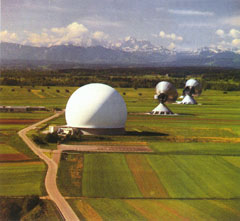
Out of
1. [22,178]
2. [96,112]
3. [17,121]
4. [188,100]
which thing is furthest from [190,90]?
[22,178]

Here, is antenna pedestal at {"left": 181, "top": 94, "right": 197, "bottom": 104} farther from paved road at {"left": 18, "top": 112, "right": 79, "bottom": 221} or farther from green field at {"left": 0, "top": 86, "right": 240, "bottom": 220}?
paved road at {"left": 18, "top": 112, "right": 79, "bottom": 221}

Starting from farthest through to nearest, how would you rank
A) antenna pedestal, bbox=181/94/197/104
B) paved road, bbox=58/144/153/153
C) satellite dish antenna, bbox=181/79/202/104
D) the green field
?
satellite dish antenna, bbox=181/79/202/104 < antenna pedestal, bbox=181/94/197/104 < paved road, bbox=58/144/153/153 < the green field

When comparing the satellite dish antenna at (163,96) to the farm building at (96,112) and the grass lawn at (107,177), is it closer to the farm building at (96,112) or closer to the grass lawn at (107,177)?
the farm building at (96,112)

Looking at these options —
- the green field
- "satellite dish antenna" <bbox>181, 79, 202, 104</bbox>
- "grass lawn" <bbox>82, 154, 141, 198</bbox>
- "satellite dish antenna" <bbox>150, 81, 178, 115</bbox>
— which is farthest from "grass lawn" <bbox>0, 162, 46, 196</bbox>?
"satellite dish antenna" <bbox>181, 79, 202, 104</bbox>

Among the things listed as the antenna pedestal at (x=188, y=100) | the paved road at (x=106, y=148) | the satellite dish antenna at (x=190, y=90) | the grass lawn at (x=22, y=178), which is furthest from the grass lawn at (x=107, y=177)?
the satellite dish antenna at (x=190, y=90)

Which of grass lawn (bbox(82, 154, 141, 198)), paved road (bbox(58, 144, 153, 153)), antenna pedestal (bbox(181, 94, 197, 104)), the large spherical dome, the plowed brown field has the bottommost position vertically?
the plowed brown field

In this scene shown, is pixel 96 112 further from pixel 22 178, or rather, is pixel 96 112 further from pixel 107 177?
pixel 22 178
